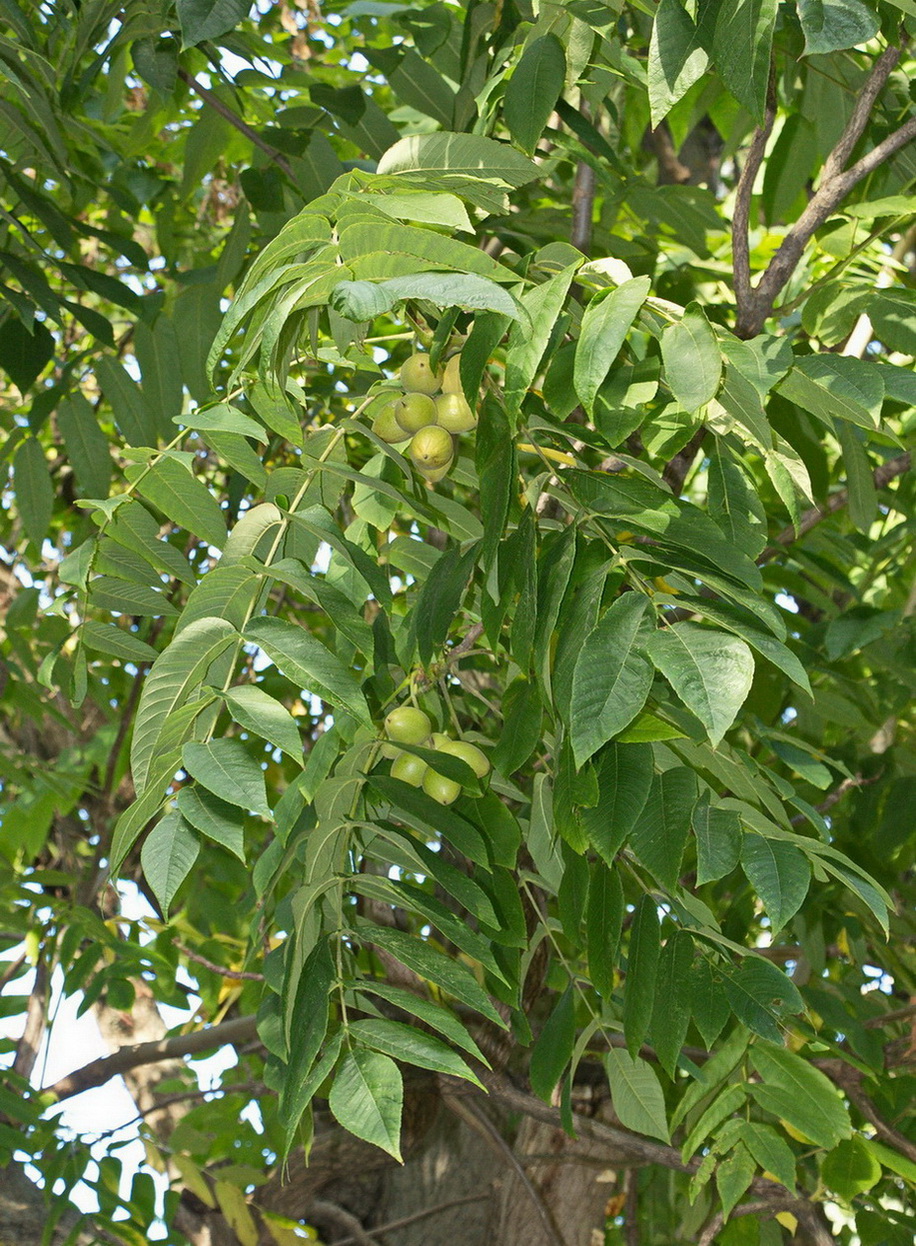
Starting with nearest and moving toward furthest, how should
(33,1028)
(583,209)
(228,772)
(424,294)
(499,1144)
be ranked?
(424,294), (228,772), (583,209), (499,1144), (33,1028)

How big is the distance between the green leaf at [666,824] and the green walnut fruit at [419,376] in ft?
1.42

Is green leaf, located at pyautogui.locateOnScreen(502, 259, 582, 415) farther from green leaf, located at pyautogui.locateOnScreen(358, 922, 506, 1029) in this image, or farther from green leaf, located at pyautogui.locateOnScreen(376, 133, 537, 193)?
green leaf, located at pyautogui.locateOnScreen(358, 922, 506, 1029)

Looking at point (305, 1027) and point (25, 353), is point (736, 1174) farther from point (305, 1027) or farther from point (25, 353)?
point (25, 353)

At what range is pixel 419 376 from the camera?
1.16 metres

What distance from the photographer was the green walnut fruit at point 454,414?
1.15 metres

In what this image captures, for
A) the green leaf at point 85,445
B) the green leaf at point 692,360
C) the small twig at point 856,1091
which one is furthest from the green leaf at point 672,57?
the small twig at point 856,1091

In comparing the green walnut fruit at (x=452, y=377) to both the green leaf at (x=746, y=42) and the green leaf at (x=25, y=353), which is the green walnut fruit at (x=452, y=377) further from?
the green leaf at (x=25, y=353)

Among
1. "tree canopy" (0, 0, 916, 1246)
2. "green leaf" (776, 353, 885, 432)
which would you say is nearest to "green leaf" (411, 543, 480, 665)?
"tree canopy" (0, 0, 916, 1246)

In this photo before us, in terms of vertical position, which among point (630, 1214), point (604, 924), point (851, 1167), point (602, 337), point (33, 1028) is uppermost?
point (602, 337)

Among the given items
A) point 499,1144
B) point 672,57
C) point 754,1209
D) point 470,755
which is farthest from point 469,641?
point 499,1144

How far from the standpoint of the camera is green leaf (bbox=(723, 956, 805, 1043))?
1137 mm

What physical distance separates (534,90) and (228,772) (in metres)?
0.87

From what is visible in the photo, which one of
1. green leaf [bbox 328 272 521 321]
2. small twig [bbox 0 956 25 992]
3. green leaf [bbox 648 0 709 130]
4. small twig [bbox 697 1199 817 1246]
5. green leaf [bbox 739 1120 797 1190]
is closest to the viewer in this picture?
green leaf [bbox 328 272 521 321]

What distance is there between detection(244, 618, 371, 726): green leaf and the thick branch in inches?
59.2
